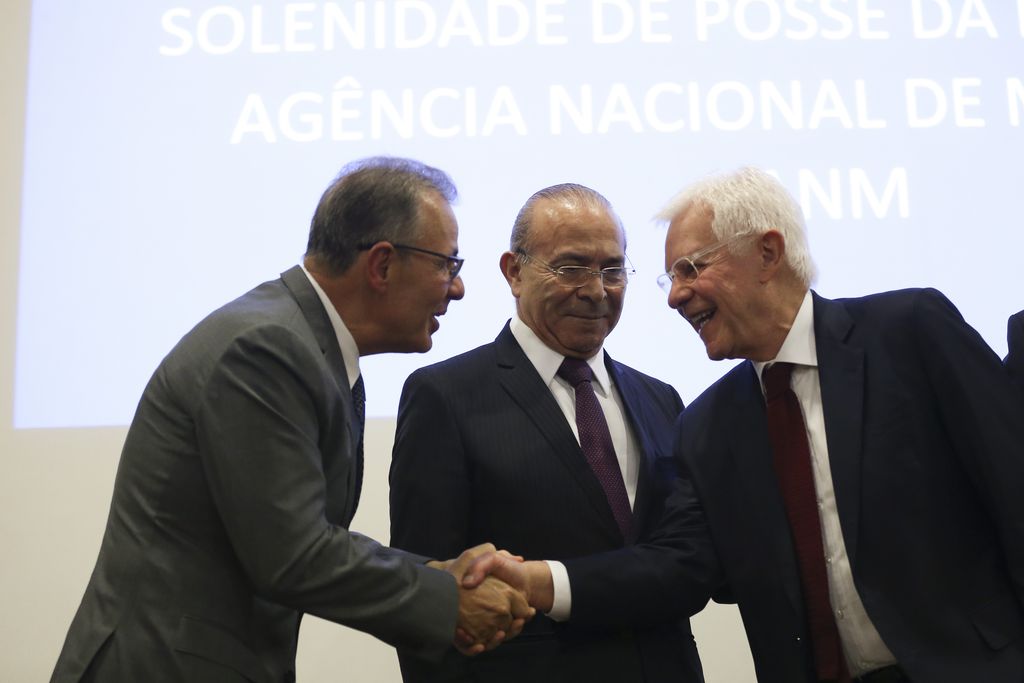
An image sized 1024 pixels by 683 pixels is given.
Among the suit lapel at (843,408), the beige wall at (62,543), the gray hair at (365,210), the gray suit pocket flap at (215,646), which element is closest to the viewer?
the gray suit pocket flap at (215,646)

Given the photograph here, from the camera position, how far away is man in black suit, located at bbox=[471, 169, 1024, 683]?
6.98 feet

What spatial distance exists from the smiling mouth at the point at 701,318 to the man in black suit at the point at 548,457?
0.27 m

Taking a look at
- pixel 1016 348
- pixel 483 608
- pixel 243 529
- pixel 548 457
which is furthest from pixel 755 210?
pixel 243 529

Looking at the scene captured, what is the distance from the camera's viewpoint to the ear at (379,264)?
233 cm

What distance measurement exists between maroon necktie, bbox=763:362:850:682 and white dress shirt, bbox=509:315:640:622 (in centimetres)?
40

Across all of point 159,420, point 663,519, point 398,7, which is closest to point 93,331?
point 398,7

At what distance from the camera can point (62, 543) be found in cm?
389

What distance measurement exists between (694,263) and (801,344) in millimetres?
329

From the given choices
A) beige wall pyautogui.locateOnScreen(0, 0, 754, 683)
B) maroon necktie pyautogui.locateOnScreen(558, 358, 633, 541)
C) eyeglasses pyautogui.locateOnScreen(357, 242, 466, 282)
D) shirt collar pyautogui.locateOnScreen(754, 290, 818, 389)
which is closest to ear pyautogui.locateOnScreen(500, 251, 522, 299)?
maroon necktie pyautogui.locateOnScreen(558, 358, 633, 541)

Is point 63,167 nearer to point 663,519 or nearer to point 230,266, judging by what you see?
point 230,266

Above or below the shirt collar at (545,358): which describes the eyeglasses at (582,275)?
above

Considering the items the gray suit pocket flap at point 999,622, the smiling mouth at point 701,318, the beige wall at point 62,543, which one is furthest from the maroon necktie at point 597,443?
the beige wall at point 62,543

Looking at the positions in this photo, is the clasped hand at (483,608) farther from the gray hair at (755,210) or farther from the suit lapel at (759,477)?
the gray hair at (755,210)

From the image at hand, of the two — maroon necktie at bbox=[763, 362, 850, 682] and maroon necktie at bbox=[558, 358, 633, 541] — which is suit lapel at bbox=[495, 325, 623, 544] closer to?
maroon necktie at bbox=[558, 358, 633, 541]
